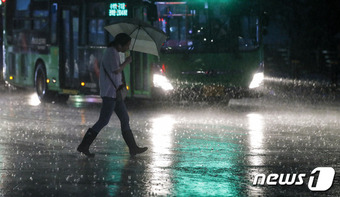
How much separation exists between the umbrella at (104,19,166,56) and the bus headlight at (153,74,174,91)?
641cm

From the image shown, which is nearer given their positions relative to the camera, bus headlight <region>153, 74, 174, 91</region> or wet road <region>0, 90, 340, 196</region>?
wet road <region>0, 90, 340, 196</region>

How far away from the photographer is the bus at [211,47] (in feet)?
62.3

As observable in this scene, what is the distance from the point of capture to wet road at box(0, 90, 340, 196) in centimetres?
894

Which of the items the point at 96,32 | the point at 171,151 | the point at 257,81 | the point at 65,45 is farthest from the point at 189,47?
the point at 171,151

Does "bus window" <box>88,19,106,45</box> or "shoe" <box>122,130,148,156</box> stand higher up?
"bus window" <box>88,19,106,45</box>

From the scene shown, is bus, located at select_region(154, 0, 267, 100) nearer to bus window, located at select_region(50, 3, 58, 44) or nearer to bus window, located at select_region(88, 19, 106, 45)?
bus window, located at select_region(88, 19, 106, 45)

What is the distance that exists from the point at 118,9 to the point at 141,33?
7633 mm

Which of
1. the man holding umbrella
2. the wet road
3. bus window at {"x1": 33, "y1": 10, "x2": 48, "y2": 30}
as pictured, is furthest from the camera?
bus window at {"x1": 33, "y1": 10, "x2": 48, "y2": 30}

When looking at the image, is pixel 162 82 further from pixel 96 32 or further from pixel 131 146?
pixel 131 146

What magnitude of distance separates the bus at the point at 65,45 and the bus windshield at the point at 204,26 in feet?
2.08

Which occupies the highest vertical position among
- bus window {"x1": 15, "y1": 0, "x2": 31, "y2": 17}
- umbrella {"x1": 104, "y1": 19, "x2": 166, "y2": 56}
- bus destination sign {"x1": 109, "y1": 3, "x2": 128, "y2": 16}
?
umbrella {"x1": 104, "y1": 19, "x2": 166, "y2": 56}

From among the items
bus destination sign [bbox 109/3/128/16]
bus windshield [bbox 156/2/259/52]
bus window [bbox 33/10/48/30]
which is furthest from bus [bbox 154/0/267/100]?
bus window [bbox 33/10/48/30]

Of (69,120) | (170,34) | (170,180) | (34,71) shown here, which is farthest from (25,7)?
(170,180)

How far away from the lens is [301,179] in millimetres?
9492
